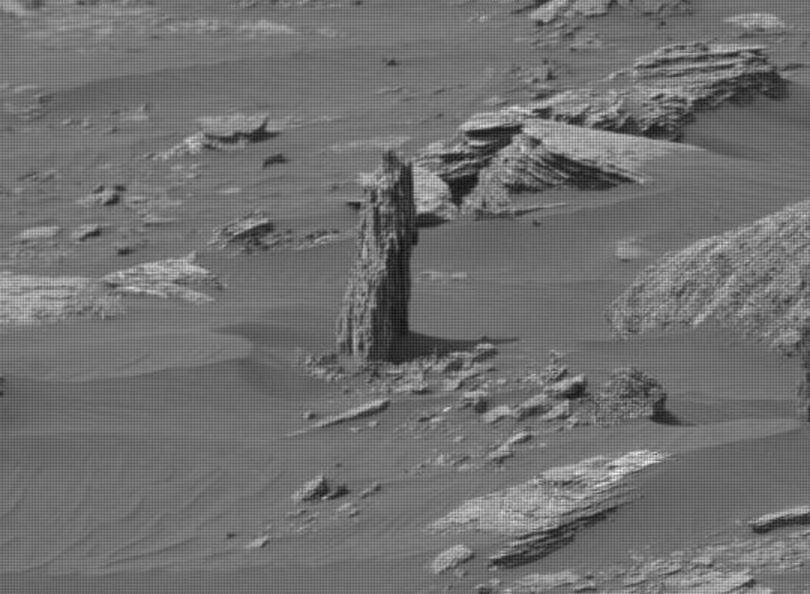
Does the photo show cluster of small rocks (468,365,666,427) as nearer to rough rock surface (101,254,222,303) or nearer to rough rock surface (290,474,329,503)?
rough rock surface (290,474,329,503)

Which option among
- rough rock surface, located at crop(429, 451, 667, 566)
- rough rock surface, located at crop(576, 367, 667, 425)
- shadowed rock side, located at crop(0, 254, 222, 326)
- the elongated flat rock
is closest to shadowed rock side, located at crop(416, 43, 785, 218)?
shadowed rock side, located at crop(0, 254, 222, 326)

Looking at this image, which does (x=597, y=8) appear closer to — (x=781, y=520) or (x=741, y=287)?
(x=741, y=287)

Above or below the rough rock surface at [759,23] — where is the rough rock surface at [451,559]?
below

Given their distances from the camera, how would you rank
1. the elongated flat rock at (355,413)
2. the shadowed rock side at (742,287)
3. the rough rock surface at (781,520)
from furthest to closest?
the shadowed rock side at (742,287) < the elongated flat rock at (355,413) < the rough rock surface at (781,520)

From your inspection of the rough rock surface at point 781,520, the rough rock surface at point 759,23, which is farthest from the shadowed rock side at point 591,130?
the rough rock surface at point 781,520

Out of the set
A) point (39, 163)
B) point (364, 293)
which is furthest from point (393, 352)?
point (39, 163)

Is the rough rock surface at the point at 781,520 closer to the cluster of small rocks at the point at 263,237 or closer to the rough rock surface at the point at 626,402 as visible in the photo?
the rough rock surface at the point at 626,402
